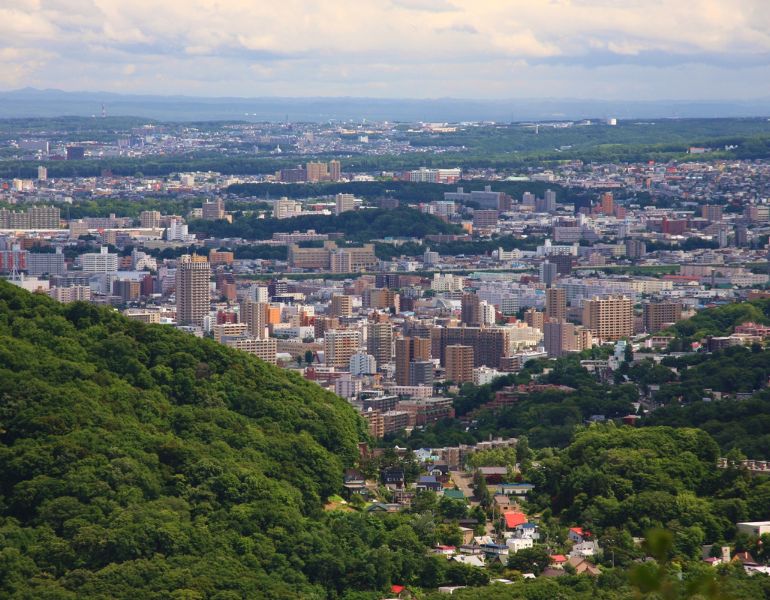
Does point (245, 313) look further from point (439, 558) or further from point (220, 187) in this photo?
point (220, 187)

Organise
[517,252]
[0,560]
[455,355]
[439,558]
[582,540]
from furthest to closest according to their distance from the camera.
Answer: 1. [517,252]
2. [455,355]
3. [582,540]
4. [439,558]
5. [0,560]

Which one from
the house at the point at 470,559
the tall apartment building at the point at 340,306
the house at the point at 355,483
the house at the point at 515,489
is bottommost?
the tall apartment building at the point at 340,306

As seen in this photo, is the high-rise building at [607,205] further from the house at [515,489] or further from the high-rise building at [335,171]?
the house at [515,489]

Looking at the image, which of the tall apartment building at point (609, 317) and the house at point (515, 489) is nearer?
the house at point (515, 489)

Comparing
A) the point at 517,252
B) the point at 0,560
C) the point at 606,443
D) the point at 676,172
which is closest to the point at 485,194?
the point at 676,172

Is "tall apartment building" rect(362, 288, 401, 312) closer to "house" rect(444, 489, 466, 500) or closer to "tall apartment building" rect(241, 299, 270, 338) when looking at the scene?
"tall apartment building" rect(241, 299, 270, 338)

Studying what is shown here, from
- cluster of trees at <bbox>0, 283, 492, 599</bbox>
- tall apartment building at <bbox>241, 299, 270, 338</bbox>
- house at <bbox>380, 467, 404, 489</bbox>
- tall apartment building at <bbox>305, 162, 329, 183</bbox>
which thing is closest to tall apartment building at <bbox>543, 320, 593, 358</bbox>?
tall apartment building at <bbox>241, 299, 270, 338</bbox>

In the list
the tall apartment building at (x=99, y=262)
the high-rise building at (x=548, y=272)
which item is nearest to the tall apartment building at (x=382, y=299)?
the high-rise building at (x=548, y=272)
